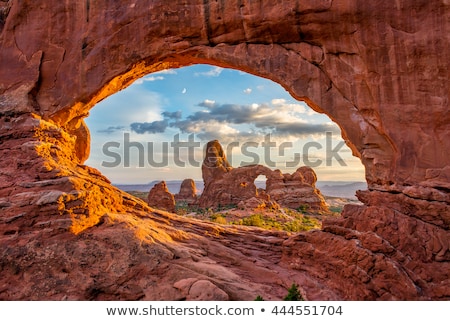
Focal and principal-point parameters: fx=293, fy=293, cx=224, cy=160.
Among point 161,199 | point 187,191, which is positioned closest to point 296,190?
point 161,199

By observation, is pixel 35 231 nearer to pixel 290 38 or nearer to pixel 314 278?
pixel 314 278

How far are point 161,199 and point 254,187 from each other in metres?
15.0

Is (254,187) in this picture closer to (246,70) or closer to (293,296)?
(246,70)

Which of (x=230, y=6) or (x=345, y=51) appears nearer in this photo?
(x=345, y=51)

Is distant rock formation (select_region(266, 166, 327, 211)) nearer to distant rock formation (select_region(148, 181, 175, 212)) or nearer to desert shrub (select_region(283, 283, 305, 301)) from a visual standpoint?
distant rock formation (select_region(148, 181, 175, 212))

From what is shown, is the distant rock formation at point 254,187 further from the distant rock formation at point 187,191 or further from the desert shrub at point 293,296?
the desert shrub at point 293,296

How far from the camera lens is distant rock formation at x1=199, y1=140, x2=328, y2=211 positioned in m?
43.1

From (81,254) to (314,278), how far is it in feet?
23.8

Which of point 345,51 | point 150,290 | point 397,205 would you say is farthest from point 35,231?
point 345,51

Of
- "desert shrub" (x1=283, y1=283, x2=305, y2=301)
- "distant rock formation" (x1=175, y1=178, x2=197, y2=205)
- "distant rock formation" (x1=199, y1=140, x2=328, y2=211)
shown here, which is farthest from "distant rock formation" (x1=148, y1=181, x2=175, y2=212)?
"desert shrub" (x1=283, y1=283, x2=305, y2=301)

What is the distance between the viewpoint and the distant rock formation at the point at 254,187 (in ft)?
142

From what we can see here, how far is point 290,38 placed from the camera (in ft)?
37.8

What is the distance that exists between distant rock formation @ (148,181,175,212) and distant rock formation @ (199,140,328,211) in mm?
9261

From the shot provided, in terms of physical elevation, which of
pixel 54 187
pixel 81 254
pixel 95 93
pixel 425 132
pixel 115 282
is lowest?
pixel 115 282
